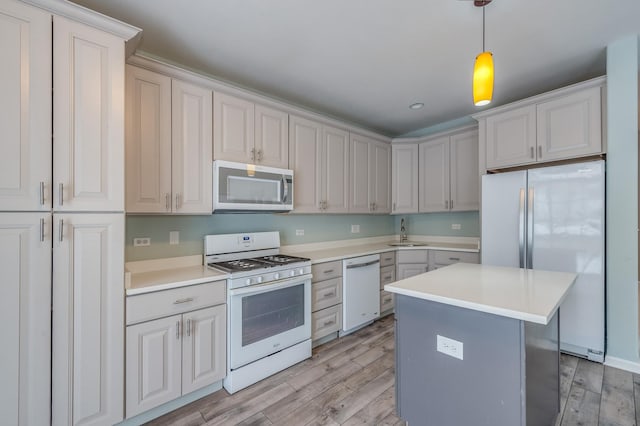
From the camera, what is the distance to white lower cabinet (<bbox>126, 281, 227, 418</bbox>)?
1.70 meters

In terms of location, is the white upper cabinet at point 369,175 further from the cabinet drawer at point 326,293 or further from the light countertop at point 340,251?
the cabinet drawer at point 326,293

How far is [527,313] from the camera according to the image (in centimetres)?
112

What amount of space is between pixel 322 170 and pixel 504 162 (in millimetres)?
1943

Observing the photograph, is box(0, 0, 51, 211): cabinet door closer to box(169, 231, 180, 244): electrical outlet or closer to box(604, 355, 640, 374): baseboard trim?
box(169, 231, 180, 244): electrical outlet

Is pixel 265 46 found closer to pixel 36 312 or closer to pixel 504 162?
pixel 36 312

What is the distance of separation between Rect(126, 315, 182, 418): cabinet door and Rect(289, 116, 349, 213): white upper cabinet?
159cm

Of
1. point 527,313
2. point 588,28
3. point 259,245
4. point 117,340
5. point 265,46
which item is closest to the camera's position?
point 527,313

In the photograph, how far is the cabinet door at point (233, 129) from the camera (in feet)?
7.77

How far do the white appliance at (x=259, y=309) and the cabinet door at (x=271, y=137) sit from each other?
0.77 meters

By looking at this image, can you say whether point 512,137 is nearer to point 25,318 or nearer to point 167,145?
point 167,145

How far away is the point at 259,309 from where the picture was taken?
223cm

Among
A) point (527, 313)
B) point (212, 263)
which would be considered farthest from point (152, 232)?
point (527, 313)

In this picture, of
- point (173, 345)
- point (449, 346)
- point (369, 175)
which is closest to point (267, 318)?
point (173, 345)

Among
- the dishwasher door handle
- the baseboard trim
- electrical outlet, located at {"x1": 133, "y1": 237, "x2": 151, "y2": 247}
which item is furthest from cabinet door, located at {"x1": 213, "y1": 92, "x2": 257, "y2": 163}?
the baseboard trim
